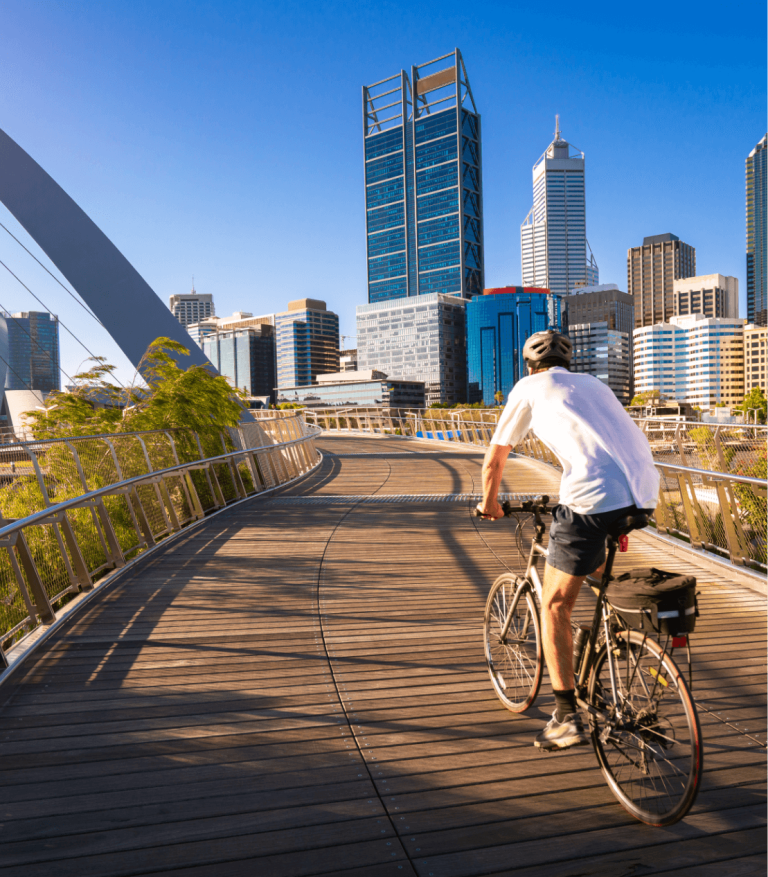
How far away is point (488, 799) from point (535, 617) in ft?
2.61

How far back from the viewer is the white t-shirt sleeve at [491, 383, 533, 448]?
8.93 ft

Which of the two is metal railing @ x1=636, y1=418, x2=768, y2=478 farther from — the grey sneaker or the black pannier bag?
the black pannier bag

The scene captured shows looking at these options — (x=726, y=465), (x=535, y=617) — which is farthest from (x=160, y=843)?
(x=726, y=465)

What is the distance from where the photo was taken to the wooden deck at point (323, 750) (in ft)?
7.48

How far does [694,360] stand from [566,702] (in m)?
193

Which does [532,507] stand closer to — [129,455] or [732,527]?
[732,527]

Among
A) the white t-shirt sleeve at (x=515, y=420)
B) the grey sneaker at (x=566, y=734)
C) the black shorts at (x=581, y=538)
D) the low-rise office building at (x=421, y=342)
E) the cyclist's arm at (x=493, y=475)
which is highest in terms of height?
the low-rise office building at (x=421, y=342)

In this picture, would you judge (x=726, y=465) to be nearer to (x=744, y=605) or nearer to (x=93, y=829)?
(x=744, y=605)

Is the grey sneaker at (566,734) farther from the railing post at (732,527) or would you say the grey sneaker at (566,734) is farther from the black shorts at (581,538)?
the railing post at (732,527)

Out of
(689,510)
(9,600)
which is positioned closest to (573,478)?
(9,600)

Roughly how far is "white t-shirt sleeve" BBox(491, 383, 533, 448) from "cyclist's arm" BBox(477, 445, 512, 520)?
0.04 metres

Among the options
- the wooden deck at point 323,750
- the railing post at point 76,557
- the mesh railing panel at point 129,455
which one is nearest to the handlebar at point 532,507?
the wooden deck at point 323,750

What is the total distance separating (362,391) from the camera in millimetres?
158000

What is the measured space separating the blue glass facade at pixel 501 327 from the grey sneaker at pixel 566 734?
570 ft
